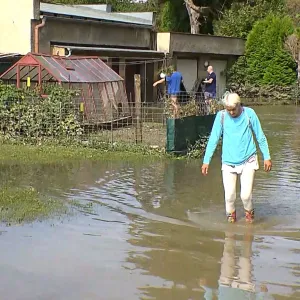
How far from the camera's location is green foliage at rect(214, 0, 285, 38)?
4200cm

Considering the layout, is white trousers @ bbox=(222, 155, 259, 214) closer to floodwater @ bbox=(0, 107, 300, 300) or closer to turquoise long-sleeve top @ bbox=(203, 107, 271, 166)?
turquoise long-sleeve top @ bbox=(203, 107, 271, 166)

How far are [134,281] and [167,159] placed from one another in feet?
28.1

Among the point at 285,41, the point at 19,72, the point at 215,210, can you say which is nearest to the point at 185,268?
the point at 215,210

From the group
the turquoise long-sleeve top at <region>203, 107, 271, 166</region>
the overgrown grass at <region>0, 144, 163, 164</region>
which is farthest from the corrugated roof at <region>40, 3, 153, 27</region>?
the turquoise long-sleeve top at <region>203, 107, 271, 166</region>

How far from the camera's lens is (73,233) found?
8.39 metres

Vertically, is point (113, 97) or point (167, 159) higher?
point (113, 97)

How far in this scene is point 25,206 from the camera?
9.65 metres

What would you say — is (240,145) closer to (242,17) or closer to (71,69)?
(71,69)

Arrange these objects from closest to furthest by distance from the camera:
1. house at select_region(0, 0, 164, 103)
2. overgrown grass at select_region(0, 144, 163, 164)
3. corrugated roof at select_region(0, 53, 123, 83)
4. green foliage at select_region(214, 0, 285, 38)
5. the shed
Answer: overgrown grass at select_region(0, 144, 163, 164) → the shed → corrugated roof at select_region(0, 53, 123, 83) → house at select_region(0, 0, 164, 103) → green foliage at select_region(214, 0, 285, 38)

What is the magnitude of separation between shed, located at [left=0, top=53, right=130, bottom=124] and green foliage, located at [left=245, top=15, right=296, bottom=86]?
17.7 metres

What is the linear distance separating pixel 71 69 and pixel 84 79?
0.64m

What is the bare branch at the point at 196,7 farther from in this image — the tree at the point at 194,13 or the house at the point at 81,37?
the house at the point at 81,37

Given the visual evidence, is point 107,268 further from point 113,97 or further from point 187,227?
point 113,97

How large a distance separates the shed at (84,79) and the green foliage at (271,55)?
58.1 ft
